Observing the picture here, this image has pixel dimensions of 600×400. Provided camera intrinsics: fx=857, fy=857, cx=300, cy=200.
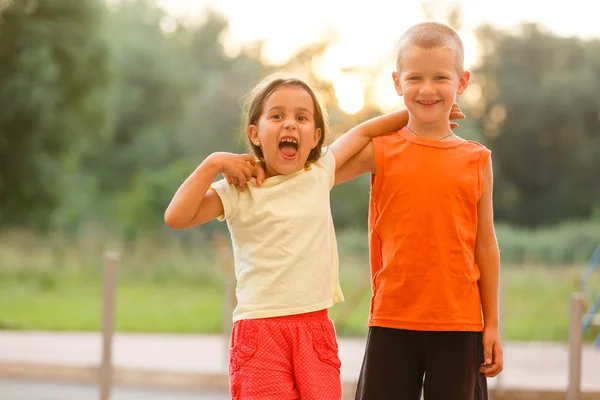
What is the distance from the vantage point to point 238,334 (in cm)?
238

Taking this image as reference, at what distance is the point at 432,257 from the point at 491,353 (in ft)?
1.08

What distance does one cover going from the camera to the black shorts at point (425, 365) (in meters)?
2.42

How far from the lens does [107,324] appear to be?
554 cm

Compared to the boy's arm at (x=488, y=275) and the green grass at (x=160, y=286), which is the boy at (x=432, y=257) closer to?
the boy's arm at (x=488, y=275)

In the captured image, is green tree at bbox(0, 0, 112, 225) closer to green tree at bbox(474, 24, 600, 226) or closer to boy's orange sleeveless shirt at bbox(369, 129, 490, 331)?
green tree at bbox(474, 24, 600, 226)

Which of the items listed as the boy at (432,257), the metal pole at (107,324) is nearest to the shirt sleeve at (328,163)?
the boy at (432,257)

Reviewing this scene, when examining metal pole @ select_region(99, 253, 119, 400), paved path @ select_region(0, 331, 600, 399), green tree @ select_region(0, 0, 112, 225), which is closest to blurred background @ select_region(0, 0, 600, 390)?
green tree @ select_region(0, 0, 112, 225)

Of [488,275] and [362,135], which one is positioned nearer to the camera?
[488,275]

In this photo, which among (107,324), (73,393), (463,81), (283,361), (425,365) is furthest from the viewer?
(73,393)

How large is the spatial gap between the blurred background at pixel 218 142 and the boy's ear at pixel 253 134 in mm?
9307

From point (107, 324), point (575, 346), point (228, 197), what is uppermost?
point (228, 197)

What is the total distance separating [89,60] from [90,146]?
2674 mm

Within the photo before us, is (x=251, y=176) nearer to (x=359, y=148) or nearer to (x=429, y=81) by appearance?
(x=359, y=148)

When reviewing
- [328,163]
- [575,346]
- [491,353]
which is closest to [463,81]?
[328,163]
